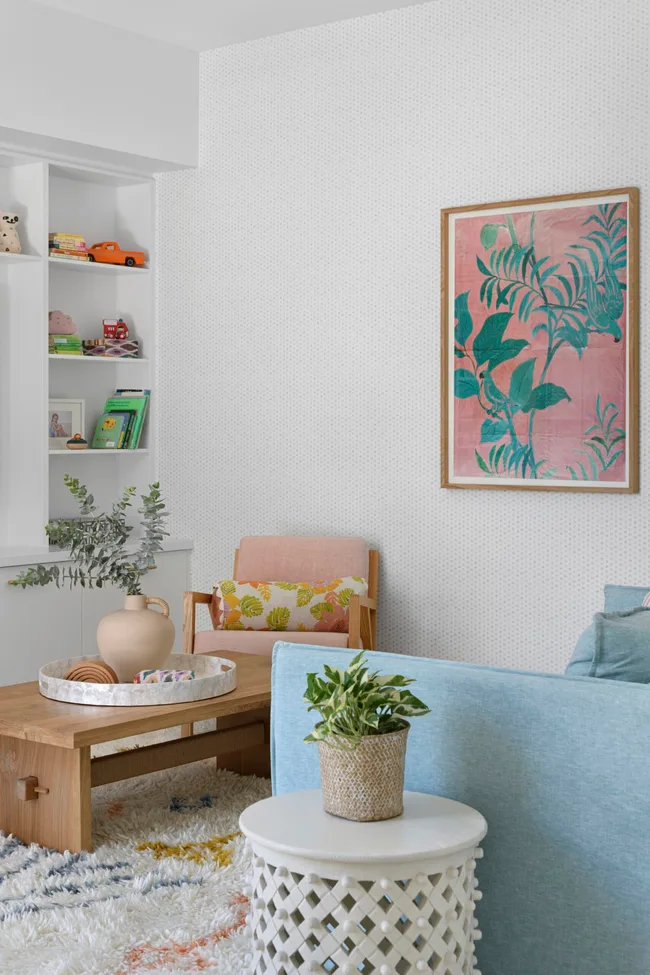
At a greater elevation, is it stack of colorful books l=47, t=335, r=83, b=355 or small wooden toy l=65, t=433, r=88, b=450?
stack of colorful books l=47, t=335, r=83, b=355

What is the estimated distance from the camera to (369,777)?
194 centimetres

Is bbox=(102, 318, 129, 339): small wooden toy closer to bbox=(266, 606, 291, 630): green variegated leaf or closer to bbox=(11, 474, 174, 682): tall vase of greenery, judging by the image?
bbox=(266, 606, 291, 630): green variegated leaf

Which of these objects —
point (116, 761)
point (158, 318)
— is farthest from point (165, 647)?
point (158, 318)

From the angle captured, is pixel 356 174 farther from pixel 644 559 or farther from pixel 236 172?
pixel 644 559

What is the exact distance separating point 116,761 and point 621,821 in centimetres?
168

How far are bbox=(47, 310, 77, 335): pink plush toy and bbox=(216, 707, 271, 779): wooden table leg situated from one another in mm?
2251

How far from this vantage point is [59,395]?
A: 5.44 metres

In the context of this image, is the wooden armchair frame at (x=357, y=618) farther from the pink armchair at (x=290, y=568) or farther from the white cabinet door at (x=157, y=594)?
the white cabinet door at (x=157, y=594)

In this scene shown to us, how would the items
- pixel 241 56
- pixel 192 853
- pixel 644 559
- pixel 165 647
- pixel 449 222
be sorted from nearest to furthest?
pixel 192 853 → pixel 165 647 → pixel 644 559 → pixel 449 222 → pixel 241 56

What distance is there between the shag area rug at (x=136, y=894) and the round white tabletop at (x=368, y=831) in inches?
7.6

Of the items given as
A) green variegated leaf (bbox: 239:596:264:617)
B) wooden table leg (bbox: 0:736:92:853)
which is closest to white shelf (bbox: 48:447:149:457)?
green variegated leaf (bbox: 239:596:264:617)

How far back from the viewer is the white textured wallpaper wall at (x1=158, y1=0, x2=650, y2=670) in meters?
4.27

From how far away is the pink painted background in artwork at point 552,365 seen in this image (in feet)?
13.7

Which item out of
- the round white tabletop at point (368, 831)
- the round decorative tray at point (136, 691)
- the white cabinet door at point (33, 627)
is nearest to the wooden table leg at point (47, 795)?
the round decorative tray at point (136, 691)
